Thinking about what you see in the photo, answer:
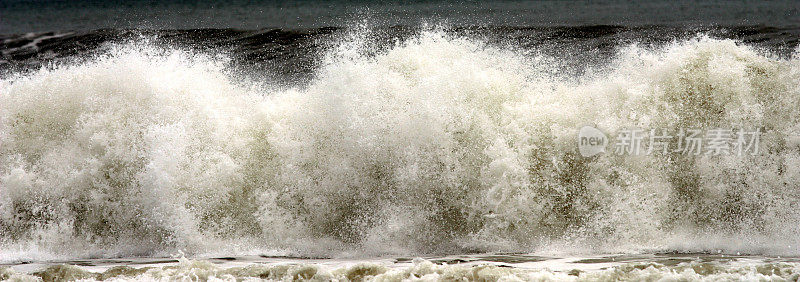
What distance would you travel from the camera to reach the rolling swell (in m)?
3.61

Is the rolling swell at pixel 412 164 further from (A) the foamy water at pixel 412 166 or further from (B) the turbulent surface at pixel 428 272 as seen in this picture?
(B) the turbulent surface at pixel 428 272

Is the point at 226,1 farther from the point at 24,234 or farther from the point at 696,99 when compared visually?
the point at 696,99

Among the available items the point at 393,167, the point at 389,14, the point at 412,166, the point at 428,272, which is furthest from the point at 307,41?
the point at 428,272

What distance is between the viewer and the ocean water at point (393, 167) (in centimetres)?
351

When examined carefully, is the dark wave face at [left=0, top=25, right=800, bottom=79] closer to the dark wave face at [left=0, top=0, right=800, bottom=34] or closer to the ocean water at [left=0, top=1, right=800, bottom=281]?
the dark wave face at [left=0, top=0, right=800, bottom=34]

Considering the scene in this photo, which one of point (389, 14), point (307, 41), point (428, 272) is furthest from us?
point (389, 14)

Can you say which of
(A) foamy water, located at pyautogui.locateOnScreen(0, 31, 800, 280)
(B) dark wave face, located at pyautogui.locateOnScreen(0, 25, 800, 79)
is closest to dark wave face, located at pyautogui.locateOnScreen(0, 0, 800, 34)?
(B) dark wave face, located at pyautogui.locateOnScreen(0, 25, 800, 79)

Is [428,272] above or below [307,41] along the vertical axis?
below

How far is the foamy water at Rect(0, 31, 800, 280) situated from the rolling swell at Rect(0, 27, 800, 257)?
1 centimetres

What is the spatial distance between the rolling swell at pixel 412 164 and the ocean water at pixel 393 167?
13 millimetres

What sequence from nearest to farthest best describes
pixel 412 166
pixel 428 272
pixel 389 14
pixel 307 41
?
1. pixel 428 272
2. pixel 412 166
3. pixel 307 41
4. pixel 389 14

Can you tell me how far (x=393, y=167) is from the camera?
3816 mm

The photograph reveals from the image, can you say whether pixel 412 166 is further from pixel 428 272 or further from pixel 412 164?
pixel 428 272

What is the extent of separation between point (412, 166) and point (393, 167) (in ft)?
0.48
